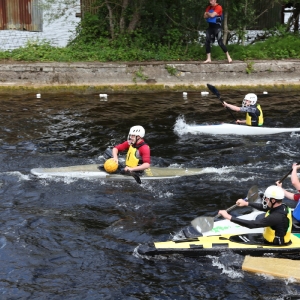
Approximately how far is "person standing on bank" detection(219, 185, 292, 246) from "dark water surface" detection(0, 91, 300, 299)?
2.03ft

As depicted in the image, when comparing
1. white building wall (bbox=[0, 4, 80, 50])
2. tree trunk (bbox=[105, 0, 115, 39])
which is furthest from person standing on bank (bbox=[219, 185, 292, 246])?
white building wall (bbox=[0, 4, 80, 50])

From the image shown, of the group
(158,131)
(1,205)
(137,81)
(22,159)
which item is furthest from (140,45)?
(1,205)

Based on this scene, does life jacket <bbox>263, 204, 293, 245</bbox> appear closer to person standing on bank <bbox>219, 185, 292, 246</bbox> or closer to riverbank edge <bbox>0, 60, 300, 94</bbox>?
person standing on bank <bbox>219, 185, 292, 246</bbox>

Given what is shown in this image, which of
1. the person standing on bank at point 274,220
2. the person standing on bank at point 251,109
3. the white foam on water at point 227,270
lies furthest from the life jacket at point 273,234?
the person standing on bank at point 251,109

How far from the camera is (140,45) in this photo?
20.3 metres

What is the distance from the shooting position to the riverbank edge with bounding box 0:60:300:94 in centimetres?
1859

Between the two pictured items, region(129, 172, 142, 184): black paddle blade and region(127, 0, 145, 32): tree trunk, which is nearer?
region(129, 172, 142, 184): black paddle blade

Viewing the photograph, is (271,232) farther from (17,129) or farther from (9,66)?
(9,66)

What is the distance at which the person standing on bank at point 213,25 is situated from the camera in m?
17.8

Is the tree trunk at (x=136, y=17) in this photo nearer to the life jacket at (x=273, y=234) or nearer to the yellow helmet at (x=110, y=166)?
the yellow helmet at (x=110, y=166)

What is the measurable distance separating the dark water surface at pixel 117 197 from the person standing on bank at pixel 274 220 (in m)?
0.62

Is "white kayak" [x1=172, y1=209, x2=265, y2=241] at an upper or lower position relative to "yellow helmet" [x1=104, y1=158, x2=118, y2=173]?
lower

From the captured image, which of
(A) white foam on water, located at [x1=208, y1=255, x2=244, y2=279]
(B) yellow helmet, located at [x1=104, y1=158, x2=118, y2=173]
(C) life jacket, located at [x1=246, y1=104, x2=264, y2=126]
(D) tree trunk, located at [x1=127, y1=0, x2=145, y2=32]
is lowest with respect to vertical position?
(A) white foam on water, located at [x1=208, y1=255, x2=244, y2=279]

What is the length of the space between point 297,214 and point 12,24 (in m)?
15.2
